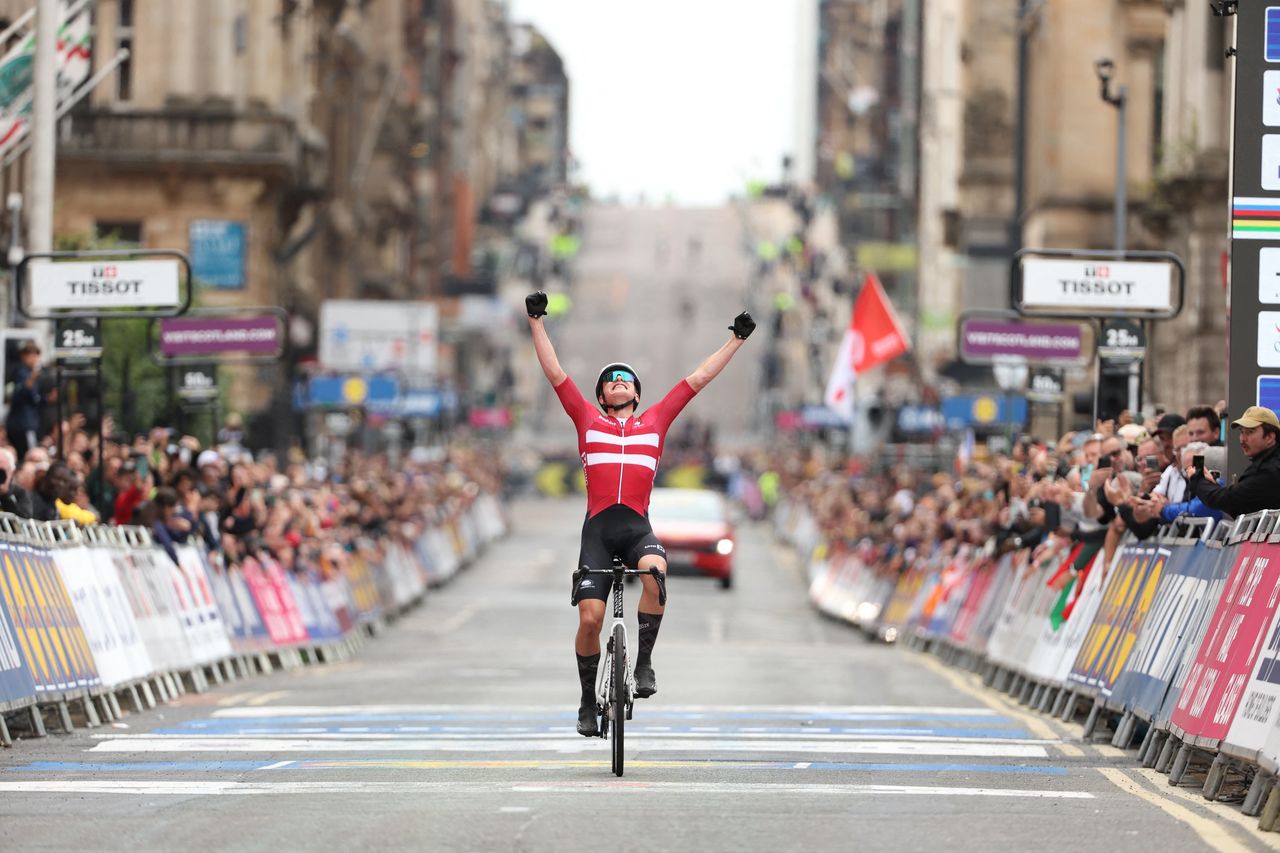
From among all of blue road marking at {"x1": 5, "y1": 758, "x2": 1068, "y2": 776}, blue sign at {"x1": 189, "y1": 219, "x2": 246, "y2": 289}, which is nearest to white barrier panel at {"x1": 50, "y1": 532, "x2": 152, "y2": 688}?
blue road marking at {"x1": 5, "y1": 758, "x2": 1068, "y2": 776}

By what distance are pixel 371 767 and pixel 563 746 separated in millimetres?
1877

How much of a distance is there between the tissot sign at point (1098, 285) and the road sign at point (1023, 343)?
4410 millimetres

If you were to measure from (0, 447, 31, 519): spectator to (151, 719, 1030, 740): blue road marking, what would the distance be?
1.83 metres

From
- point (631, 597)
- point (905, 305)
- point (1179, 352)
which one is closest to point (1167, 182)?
point (1179, 352)

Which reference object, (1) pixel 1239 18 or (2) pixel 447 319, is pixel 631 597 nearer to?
(1) pixel 1239 18

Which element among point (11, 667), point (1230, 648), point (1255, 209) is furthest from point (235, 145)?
point (1230, 648)

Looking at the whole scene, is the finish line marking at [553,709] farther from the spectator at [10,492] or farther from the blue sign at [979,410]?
the blue sign at [979,410]

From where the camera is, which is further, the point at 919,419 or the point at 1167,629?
the point at 919,419

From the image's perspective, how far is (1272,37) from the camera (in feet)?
53.7

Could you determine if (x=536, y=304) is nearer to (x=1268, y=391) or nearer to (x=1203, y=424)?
(x=1203, y=424)

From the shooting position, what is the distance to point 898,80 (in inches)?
4724

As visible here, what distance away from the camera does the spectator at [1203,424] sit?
16.3m

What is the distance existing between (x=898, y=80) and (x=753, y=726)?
104143 mm

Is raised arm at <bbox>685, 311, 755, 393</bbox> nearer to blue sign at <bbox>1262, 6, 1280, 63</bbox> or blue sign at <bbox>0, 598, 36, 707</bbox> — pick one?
blue sign at <bbox>1262, 6, 1280, 63</bbox>
